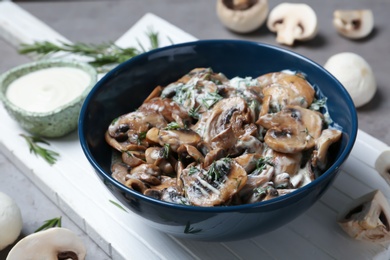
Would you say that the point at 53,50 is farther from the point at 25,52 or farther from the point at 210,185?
the point at 210,185

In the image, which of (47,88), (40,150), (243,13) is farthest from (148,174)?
(243,13)

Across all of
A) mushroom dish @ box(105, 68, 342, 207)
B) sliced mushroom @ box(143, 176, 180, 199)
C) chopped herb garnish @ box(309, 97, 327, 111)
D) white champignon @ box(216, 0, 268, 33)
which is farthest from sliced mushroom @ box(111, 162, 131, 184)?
white champignon @ box(216, 0, 268, 33)

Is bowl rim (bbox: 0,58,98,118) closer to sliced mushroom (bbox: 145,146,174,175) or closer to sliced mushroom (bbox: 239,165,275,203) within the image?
sliced mushroom (bbox: 145,146,174,175)

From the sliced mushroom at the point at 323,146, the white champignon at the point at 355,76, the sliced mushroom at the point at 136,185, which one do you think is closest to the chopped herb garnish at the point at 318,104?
the sliced mushroom at the point at 323,146

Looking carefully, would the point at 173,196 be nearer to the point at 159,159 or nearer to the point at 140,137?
the point at 159,159

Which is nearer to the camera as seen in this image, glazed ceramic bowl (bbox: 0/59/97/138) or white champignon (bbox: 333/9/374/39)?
glazed ceramic bowl (bbox: 0/59/97/138)

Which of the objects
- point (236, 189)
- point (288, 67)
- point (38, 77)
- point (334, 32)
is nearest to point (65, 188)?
point (38, 77)
